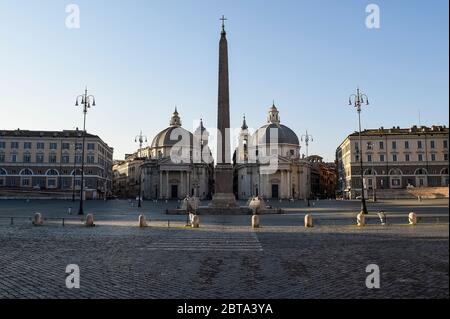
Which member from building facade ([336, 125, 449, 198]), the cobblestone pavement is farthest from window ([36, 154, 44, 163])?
the cobblestone pavement

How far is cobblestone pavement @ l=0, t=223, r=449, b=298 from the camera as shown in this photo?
7.00 m

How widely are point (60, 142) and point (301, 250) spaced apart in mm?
79854

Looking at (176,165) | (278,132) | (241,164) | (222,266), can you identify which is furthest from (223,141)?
(278,132)

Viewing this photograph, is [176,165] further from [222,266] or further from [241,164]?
[222,266]

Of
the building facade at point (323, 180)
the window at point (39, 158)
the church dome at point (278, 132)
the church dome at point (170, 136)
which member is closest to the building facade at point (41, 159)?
the window at point (39, 158)

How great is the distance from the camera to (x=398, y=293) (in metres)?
6.27

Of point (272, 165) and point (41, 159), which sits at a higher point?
point (41, 159)

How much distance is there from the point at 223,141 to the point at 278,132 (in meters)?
71.2

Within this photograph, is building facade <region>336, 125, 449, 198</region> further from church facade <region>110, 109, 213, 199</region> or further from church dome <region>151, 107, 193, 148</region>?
church dome <region>151, 107, 193, 148</region>

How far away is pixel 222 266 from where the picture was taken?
9.77m

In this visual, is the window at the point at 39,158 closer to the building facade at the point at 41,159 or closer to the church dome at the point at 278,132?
the building facade at the point at 41,159

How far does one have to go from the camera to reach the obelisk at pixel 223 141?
33938mm

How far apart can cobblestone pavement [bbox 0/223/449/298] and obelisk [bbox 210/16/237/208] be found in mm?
18204
